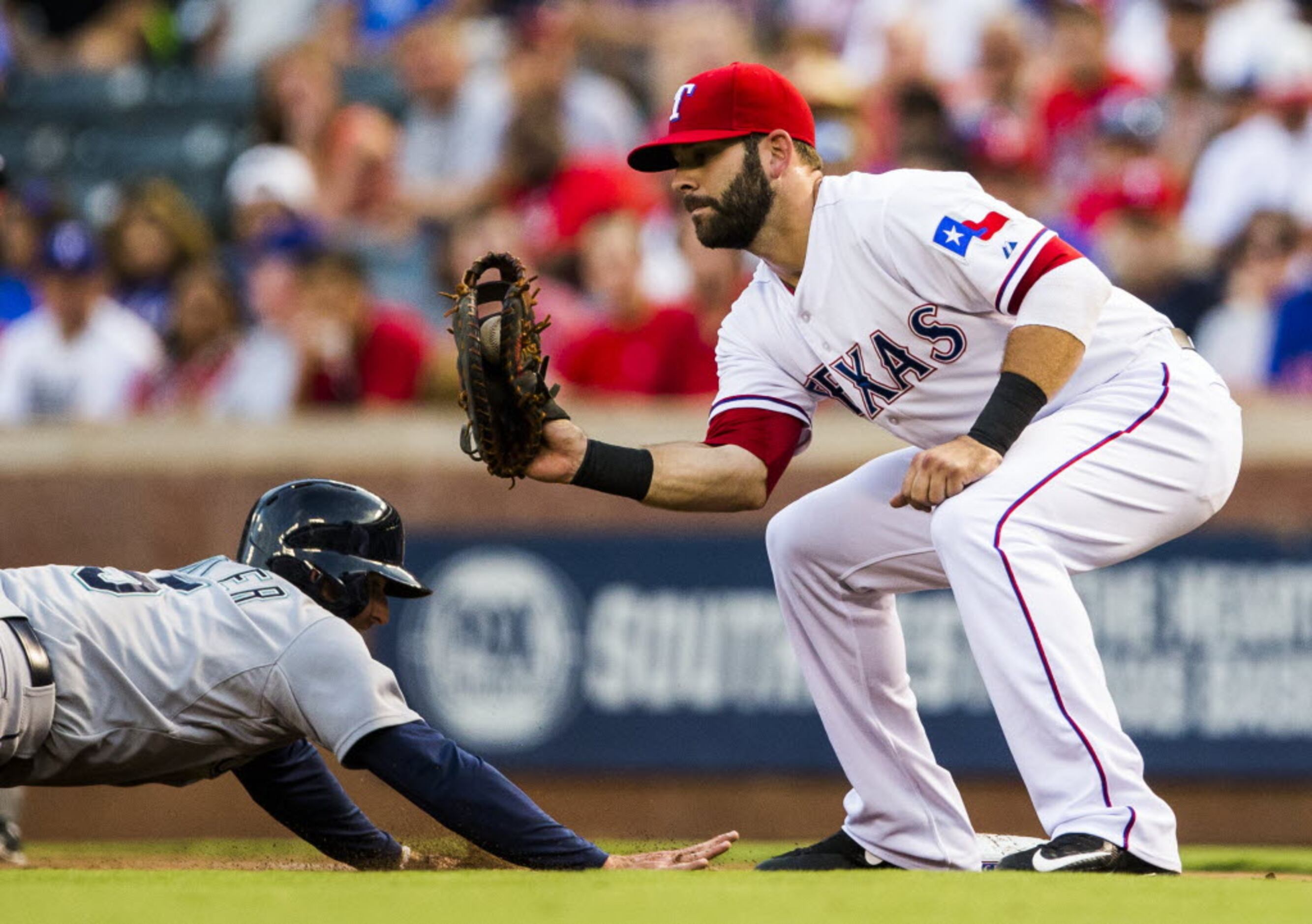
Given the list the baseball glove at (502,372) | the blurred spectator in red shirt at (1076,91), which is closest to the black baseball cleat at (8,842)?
the baseball glove at (502,372)

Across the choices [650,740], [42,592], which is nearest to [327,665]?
[42,592]

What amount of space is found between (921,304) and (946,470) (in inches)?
19.7

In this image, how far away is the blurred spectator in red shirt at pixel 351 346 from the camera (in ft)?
26.7

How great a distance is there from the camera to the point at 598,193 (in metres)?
9.05

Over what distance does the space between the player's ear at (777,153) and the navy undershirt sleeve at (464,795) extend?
159 centimetres

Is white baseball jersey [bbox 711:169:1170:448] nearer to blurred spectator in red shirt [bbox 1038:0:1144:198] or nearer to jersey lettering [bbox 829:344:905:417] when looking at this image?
jersey lettering [bbox 829:344:905:417]

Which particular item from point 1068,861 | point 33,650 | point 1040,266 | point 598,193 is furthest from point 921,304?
point 598,193

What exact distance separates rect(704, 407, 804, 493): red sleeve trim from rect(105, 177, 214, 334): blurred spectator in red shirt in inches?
194

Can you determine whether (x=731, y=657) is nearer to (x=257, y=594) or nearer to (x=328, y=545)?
(x=328, y=545)

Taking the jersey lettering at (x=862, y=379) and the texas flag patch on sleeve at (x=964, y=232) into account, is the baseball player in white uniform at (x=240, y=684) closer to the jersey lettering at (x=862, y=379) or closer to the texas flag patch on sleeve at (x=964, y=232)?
the jersey lettering at (x=862, y=379)

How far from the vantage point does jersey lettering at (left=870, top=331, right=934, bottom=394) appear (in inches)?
181

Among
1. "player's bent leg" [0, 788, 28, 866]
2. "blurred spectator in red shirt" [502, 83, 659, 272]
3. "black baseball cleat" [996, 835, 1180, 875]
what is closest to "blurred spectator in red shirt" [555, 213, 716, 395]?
"blurred spectator in red shirt" [502, 83, 659, 272]

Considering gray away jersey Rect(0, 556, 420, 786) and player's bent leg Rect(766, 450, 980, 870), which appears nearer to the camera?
gray away jersey Rect(0, 556, 420, 786)

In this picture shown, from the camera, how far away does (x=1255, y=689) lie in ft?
23.5
